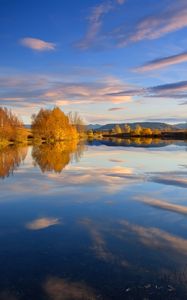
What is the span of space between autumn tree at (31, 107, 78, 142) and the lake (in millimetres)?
66167

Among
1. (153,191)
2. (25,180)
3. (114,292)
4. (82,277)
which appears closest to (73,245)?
(82,277)

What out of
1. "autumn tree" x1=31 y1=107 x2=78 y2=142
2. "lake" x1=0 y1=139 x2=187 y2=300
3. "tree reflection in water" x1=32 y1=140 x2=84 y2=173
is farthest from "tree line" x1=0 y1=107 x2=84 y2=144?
"lake" x1=0 y1=139 x2=187 y2=300

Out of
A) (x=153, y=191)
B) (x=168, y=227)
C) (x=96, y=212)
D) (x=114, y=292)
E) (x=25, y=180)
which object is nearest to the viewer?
(x=114, y=292)

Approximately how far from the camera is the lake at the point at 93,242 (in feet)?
20.6

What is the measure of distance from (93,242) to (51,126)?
7511cm

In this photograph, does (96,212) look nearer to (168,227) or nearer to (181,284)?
(168,227)

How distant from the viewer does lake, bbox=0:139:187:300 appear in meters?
6.27

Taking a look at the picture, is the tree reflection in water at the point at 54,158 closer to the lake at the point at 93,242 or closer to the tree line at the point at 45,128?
the lake at the point at 93,242

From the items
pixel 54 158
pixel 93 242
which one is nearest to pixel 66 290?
pixel 93 242

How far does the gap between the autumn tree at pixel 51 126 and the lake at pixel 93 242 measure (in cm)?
6617

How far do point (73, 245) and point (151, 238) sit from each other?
6.48 ft

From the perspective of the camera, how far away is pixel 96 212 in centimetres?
1186

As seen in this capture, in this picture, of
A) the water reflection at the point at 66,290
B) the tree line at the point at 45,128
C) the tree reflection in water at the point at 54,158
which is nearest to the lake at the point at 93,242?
the water reflection at the point at 66,290

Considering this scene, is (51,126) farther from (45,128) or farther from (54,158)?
(54,158)
